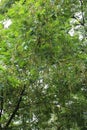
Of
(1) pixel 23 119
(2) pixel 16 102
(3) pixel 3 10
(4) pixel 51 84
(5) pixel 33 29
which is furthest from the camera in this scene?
(3) pixel 3 10

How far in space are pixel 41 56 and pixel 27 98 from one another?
1.19 meters

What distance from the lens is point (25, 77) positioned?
15.8ft

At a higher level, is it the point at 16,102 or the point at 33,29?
the point at 33,29

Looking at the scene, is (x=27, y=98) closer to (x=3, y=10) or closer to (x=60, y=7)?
(x=60, y=7)

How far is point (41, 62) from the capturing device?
177 inches

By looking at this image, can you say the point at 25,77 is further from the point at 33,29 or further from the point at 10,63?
the point at 33,29

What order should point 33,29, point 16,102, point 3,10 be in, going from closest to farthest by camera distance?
point 33,29 < point 16,102 < point 3,10

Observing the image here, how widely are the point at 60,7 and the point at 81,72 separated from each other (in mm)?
1114

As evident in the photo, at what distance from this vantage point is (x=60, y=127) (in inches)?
257

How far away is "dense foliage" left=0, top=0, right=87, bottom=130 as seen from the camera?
14.8 feet

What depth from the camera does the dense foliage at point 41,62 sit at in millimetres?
4496

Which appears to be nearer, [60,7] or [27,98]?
[60,7]

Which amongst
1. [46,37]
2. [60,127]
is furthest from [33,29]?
[60,127]

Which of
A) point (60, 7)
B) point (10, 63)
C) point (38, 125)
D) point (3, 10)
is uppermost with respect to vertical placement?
A: point (3, 10)
